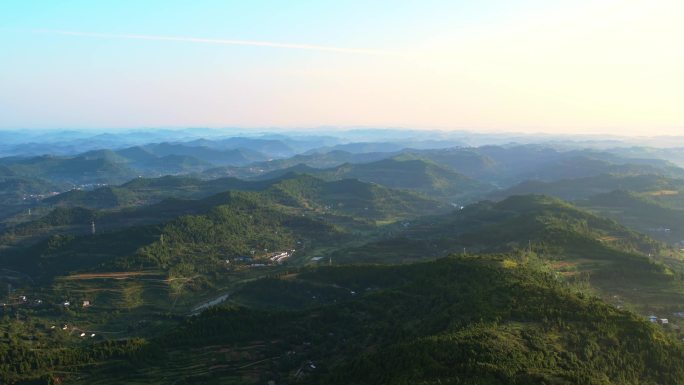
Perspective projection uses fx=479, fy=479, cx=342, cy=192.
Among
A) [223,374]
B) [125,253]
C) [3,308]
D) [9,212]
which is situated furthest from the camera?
[9,212]

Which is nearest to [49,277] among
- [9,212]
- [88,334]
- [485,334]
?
[88,334]

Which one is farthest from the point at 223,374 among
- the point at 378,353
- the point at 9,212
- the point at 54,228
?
the point at 9,212

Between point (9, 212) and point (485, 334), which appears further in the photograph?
point (9, 212)

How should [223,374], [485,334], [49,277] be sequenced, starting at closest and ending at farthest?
[485,334] < [223,374] < [49,277]

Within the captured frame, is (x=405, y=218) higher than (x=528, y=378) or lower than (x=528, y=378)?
lower

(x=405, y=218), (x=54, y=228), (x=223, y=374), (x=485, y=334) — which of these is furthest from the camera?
(x=405, y=218)

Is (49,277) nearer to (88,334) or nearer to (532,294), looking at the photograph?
(88,334)

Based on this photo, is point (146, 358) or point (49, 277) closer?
point (146, 358)

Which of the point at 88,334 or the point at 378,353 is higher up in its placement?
the point at 378,353

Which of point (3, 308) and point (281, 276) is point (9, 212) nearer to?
point (3, 308)
